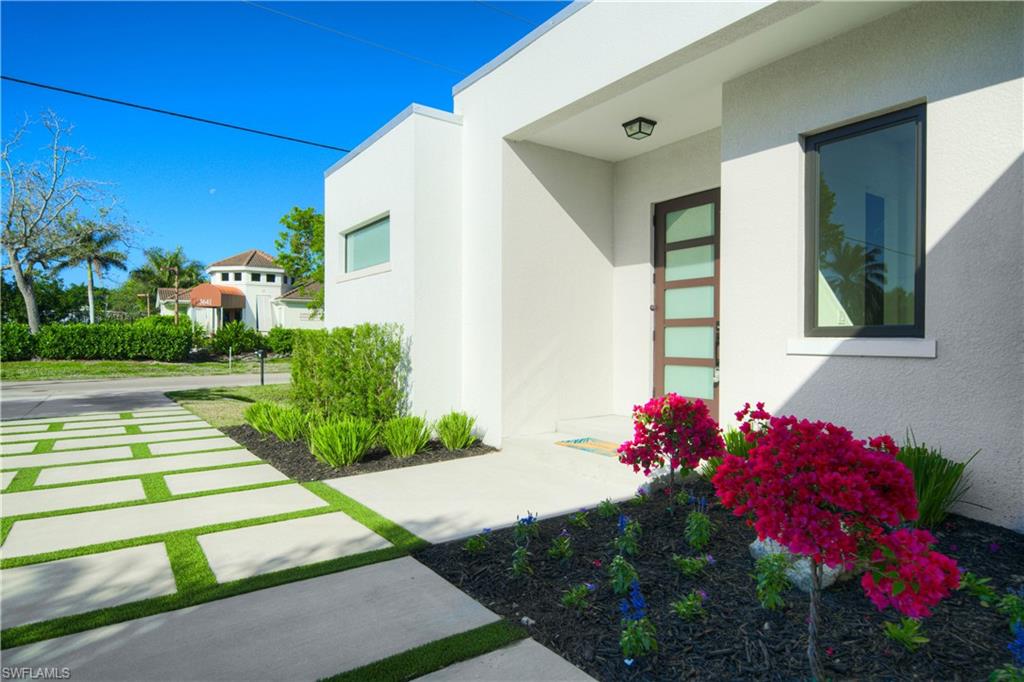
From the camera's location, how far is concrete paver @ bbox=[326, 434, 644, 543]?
4055mm

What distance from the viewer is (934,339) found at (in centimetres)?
363

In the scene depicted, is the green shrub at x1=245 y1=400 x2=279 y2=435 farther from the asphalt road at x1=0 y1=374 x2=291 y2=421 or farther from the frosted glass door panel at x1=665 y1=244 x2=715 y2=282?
the frosted glass door panel at x1=665 y1=244 x2=715 y2=282

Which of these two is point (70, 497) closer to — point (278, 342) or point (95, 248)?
point (278, 342)

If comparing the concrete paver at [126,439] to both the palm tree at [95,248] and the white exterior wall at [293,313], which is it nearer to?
the palm tree at [95,248]

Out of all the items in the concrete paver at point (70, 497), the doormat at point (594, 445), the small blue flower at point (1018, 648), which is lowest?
the concrete paver at point (70, 497)

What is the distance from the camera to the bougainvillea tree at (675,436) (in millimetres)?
3814

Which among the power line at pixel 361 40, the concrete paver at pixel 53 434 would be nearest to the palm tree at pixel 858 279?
the power line at pixel 361 40

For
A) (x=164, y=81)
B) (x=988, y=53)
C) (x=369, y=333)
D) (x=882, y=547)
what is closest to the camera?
(x=882, y=547)

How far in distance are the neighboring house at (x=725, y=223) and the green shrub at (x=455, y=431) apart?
0.83 feet

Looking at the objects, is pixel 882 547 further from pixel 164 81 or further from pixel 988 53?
pixel 164 81

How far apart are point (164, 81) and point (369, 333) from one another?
7060 mm

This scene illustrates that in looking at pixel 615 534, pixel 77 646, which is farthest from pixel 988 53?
pixel 77 646

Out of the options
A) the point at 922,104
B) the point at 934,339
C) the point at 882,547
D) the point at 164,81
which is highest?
the point at 164,81

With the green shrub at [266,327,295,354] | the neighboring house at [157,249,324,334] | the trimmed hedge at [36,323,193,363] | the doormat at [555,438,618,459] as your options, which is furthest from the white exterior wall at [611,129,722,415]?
the neighboring house at [157,249,324,334]
